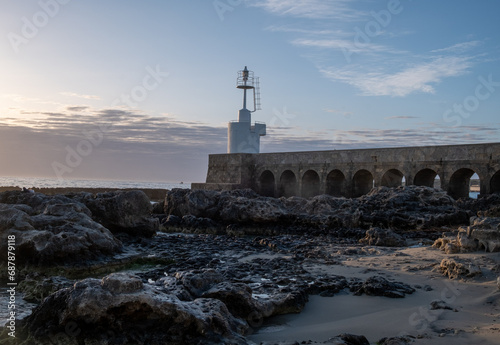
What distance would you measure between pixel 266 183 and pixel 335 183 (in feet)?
20.2

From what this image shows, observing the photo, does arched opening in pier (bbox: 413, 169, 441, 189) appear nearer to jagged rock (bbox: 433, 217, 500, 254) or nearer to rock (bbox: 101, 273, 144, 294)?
jagged rock (bbox: 433, 217, 500, 254)

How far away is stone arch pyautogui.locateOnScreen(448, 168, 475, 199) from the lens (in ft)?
72.7

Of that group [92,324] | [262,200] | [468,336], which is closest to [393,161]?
[262,200]

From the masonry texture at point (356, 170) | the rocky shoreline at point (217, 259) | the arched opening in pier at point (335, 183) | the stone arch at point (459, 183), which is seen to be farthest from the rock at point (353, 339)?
the arched opening in pier at point (335, 183)

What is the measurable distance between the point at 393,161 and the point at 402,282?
18.1 m

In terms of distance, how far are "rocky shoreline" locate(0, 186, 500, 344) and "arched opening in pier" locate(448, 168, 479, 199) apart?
3.52 m

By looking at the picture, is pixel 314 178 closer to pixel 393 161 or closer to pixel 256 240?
pixel 393 161

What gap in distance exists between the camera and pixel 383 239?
11.6 meters

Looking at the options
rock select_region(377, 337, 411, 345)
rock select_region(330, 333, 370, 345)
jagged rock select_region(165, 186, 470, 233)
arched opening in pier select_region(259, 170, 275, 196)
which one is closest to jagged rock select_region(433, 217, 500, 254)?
rock select_region(377, 337, 411, 345)

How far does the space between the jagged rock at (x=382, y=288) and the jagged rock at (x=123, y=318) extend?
2575 millimetres

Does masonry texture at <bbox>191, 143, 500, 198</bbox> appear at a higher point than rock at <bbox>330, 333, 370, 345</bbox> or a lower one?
higher

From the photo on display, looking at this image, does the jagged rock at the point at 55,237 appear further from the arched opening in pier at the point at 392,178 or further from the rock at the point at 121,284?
the arched opening in pier at the point at 392,178

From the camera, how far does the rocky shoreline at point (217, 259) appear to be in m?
4.54

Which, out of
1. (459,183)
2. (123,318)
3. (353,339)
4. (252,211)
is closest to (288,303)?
(353,339)
